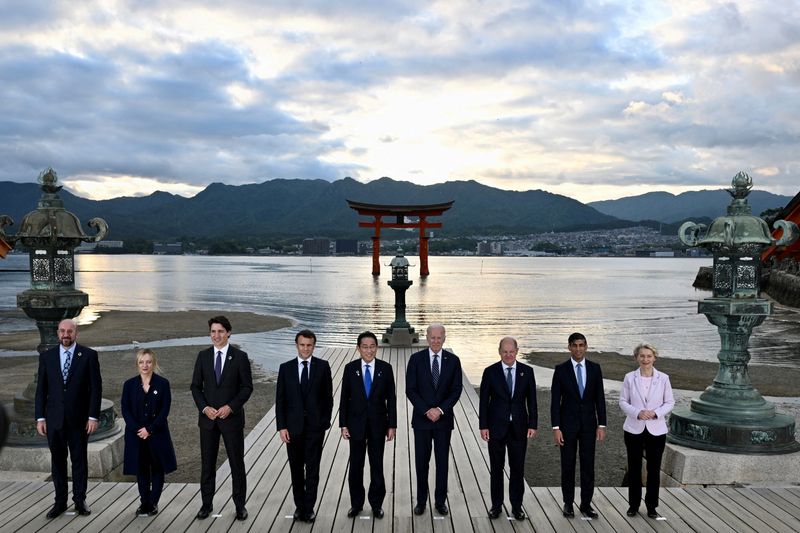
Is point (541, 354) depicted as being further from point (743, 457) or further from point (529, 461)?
point (743, 457)

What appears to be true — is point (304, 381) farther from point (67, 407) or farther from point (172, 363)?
point (172, 363)

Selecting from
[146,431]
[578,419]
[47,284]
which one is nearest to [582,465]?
[578,419]

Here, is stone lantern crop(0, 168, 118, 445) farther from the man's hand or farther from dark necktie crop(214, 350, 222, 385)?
the man's hand

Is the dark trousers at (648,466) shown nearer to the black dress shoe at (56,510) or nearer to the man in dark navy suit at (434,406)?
the man in dark navy suit at (434,406)

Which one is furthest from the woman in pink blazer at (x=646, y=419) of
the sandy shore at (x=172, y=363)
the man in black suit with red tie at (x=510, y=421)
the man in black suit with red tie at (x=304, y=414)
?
the sandy shore at (x=172, y=363)

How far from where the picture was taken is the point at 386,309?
41.4 metres

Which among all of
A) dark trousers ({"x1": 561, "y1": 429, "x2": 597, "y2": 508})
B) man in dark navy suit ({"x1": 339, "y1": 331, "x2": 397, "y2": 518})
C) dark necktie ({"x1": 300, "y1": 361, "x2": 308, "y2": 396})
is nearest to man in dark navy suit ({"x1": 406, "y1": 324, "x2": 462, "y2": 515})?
man in dark navy suit ({"x1": 339, "y1": 331, "x2": 397, "y2": 518})

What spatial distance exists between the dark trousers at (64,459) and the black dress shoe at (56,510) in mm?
26

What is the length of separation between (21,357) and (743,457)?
70.2 feet

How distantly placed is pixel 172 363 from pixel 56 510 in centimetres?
1418

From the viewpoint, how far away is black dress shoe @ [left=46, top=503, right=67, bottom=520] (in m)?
5.57

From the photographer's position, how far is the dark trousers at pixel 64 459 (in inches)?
224

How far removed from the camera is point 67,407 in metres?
5.73

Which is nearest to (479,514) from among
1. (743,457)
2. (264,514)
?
(264,514)
